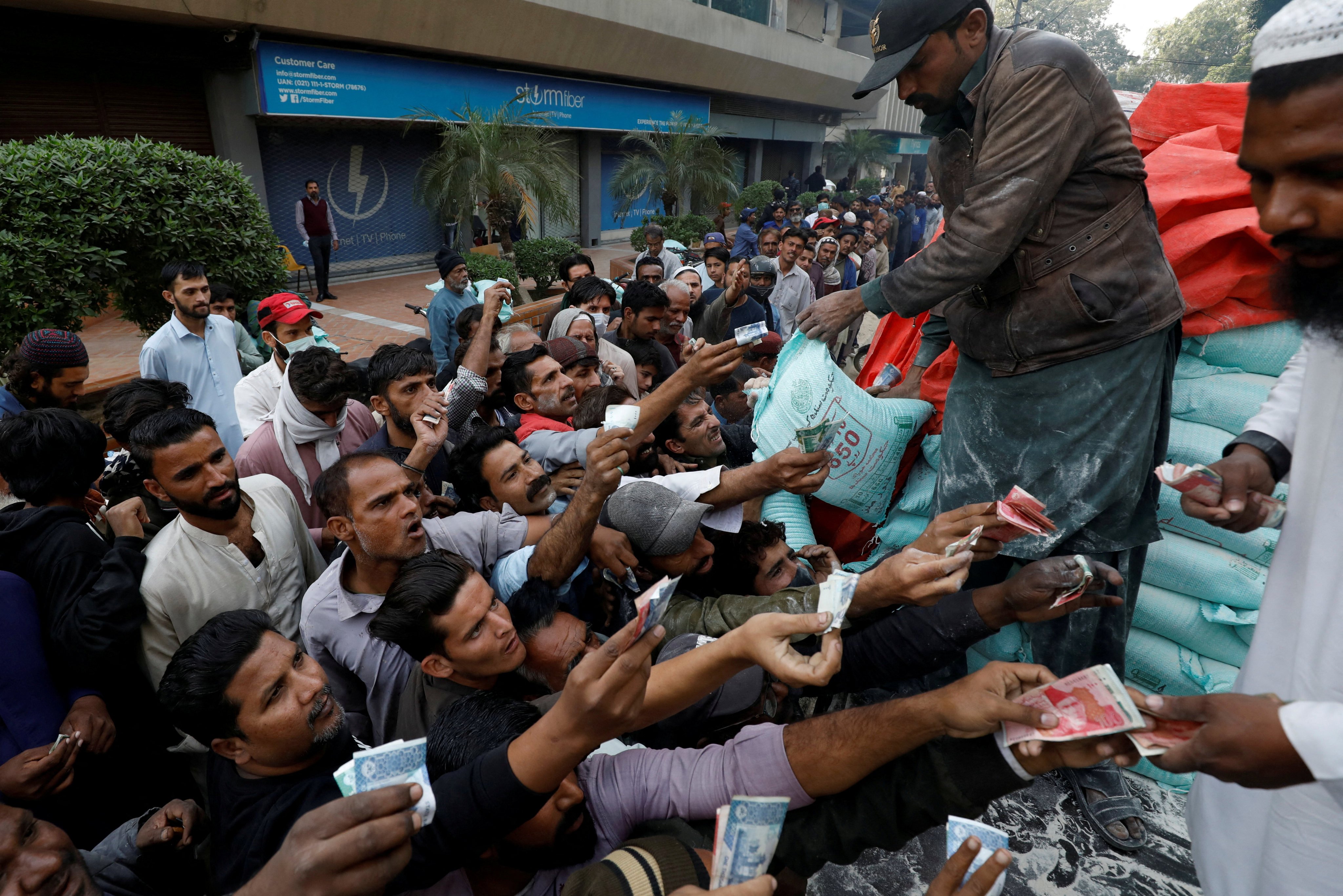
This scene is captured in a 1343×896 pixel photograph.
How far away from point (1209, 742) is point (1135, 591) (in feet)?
5.35

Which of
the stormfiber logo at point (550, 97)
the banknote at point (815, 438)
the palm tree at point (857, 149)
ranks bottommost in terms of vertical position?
the banknote at point (815, 438)

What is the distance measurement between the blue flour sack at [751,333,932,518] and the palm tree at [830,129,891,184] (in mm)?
28385

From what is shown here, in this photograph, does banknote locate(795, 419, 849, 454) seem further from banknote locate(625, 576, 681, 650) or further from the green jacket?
banknote locate(625, 576, 681, 650)

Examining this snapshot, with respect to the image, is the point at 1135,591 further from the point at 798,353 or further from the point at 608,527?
the point at 608,527

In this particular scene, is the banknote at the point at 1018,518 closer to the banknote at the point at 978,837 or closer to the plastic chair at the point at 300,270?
the banknote at the point at 978,837

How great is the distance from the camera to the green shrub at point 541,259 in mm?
10594

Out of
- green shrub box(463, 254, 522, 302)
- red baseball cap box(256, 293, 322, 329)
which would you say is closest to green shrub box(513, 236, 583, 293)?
green shrub box(463, 254, 522, 302)

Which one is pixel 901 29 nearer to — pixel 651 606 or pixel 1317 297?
pixel 1317 297

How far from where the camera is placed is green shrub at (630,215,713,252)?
13531mm

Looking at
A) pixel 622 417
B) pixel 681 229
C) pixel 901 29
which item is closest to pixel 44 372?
pixel 622 417

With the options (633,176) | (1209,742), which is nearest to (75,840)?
(1209,742)

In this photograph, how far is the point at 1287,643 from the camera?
143 centimetres

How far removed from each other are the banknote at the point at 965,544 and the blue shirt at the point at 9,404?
3696 mm

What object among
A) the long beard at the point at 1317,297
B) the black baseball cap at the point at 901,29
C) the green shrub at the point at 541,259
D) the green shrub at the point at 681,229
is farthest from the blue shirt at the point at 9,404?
the green shrub at the point at 681,229
